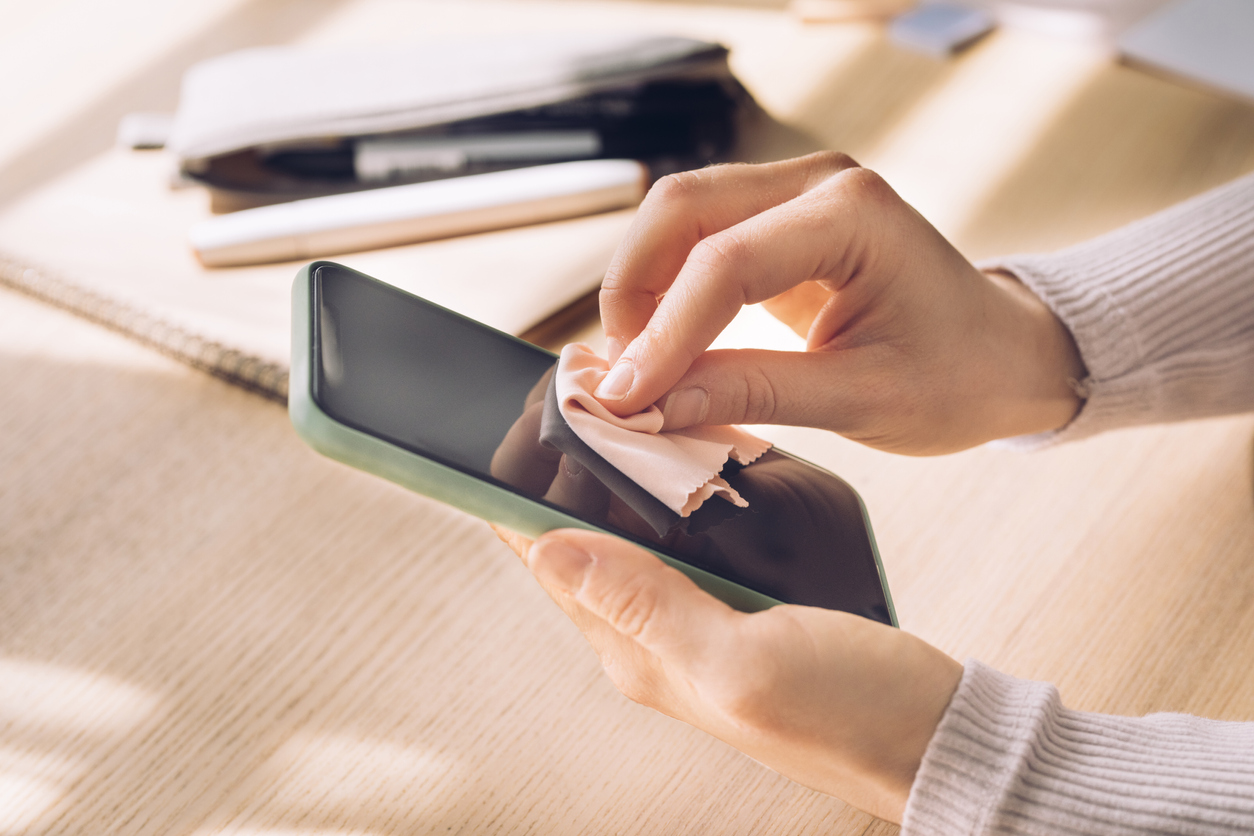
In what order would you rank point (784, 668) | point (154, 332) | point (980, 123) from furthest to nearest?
point (980, 123)
point (154, 332)
point (784, 668)

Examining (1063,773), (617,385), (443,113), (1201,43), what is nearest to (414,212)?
(443,113)

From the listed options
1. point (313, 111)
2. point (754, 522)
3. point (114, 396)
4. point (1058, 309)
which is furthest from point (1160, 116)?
point (114, 396)

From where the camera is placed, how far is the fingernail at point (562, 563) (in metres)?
0.34

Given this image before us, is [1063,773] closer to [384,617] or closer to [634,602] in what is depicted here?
[634,602]

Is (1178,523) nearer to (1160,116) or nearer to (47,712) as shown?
(1160,116)

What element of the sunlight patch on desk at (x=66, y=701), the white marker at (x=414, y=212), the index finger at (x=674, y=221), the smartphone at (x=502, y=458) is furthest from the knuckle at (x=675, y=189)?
the sunlight patch on desk at (x=66, y=701)

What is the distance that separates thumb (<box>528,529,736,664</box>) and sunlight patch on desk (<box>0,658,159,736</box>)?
23 cm

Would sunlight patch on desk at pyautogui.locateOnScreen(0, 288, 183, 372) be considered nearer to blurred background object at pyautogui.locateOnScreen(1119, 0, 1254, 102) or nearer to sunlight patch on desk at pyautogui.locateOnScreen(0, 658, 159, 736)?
sunlight patch on desk at pyautogui.locateOnScreen(0, 658, 159, 736)

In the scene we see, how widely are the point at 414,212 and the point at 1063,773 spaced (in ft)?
1.69

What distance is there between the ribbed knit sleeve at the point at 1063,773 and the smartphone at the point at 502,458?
7 cm

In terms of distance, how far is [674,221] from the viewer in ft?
1.43

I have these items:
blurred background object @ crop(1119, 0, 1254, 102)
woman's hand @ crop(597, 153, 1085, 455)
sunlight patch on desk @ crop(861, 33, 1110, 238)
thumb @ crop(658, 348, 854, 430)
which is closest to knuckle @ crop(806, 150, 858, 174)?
woman's hand @ crop(597, 153, 1085, 455)

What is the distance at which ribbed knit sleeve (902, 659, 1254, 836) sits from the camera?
331 mm

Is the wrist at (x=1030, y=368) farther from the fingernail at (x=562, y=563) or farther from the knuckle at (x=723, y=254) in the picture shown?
the fingernail at (x=562, y=563)
